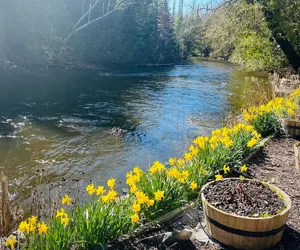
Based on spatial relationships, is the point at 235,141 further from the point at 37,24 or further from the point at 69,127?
the point at 37,24

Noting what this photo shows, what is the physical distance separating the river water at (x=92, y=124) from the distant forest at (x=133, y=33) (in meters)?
2.97

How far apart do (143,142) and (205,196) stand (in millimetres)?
5157

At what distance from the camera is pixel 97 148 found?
7.82 m

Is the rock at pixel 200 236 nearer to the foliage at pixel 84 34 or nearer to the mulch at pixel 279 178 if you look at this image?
the mulch at pixel 279 178

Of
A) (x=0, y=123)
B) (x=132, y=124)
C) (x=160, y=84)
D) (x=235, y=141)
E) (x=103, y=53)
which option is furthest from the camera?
(x=103, y=53)

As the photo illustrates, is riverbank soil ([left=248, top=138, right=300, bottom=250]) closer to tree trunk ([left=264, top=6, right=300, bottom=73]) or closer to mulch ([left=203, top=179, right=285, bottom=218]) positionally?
mulch ([left=203, top=179, right=285, bottom=218])

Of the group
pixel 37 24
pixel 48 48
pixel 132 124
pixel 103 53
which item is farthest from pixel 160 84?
pixel 103 53

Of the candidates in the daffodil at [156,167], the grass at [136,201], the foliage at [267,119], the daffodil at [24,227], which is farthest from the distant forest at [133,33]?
the daffodil at [24,227]

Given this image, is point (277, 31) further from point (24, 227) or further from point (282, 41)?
point (24, 227)

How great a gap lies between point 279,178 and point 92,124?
6349mm

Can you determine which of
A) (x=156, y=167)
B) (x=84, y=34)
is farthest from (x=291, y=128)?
(x=84, y=34)

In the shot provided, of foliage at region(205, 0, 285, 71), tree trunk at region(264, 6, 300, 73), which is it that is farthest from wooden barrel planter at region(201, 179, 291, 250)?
tree trunk at region(264, 6, 300, 73)

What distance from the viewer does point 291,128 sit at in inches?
268

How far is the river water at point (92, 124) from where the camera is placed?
654cm
